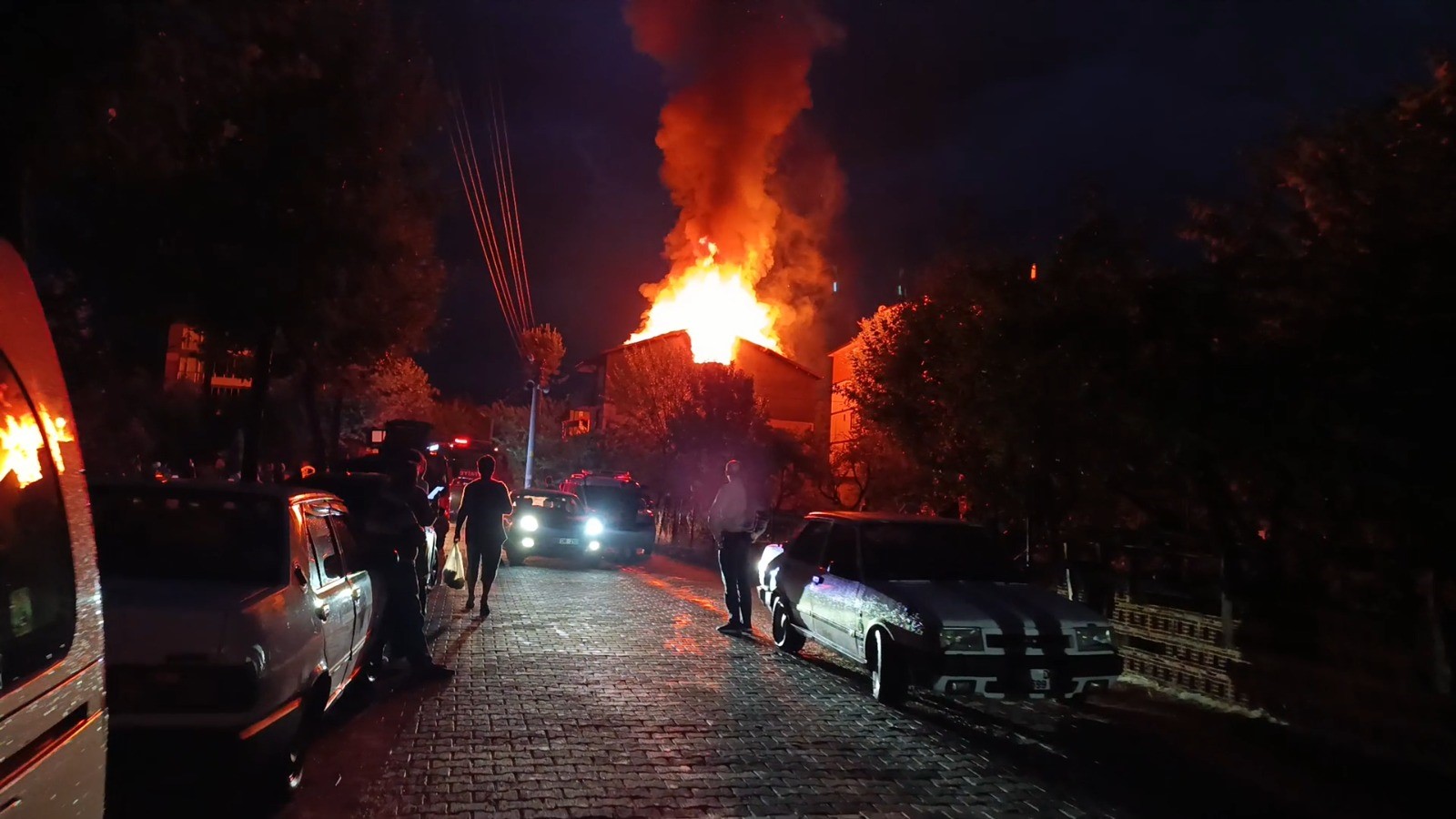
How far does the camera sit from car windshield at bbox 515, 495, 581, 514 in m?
19.9

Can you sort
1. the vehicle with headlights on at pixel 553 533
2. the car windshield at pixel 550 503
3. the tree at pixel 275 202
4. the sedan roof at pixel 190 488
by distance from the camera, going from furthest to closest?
1. the car windshield at pixel 550 503
2. the vehicle with headlights on at pixel 553 533
3. the tree at pixel 275 202
4. the sedan roof at pixel 190 488

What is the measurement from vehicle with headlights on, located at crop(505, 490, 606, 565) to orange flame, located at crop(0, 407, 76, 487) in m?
16.9

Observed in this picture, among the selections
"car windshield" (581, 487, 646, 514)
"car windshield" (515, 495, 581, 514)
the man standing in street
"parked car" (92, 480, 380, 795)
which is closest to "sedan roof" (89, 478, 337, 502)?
"parked car" (92, 480, 380, 795)

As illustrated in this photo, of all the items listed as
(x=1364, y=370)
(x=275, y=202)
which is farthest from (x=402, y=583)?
(x=275, y=202)

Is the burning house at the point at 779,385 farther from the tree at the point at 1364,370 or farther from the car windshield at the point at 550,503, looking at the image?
the tree at the point at 1364,370

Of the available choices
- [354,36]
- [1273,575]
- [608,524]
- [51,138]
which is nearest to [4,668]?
[51,138]

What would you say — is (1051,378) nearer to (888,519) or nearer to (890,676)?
(888,519)

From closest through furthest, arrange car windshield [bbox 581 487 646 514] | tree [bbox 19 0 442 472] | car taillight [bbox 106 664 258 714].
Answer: car taillight [bbox 106 664 258 714]
tree [bbox 19 0 442 472]
car windshield [bbox 581 487 646 514]

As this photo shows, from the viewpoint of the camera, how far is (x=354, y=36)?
1436 cm

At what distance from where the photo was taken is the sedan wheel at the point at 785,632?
10.7 m

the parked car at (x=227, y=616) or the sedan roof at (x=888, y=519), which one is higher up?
the sedan roof at (x=888, y=519)

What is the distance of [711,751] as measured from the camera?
21.0 feet

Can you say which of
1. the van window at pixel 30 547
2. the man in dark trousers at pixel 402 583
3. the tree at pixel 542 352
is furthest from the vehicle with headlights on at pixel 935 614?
the tree at pixel 542 352

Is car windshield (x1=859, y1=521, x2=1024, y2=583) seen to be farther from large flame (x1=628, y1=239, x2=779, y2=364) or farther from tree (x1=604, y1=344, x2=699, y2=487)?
large flame (x1=628, y1=239, x2=779, y2=364)
